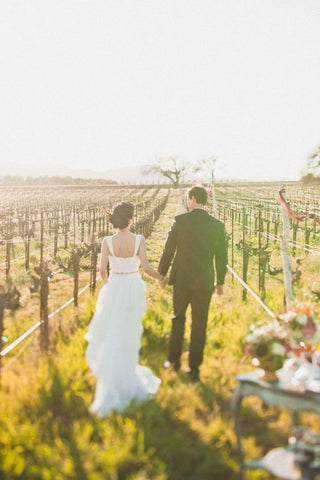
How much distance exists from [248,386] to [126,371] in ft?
4.41

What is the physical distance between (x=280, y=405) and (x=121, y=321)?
1702 mm

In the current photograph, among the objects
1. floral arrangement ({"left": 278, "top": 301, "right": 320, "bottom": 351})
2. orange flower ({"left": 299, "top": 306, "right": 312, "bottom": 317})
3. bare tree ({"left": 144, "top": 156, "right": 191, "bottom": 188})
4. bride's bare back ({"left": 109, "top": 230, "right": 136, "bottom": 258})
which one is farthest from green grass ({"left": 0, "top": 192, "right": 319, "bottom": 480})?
bare tree ({"left": 144, "top": 156, "right": 191, "bottom": 188})

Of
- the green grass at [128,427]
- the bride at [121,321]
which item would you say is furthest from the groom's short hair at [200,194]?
the green grass at [128,427]

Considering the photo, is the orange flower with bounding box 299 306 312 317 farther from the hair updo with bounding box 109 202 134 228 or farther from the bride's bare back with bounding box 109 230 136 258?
the hair updo with bounding box 109 202 134 228

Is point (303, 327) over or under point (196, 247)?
under

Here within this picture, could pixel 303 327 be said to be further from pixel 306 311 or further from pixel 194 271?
pixel 194 271

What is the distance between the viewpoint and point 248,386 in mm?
2922

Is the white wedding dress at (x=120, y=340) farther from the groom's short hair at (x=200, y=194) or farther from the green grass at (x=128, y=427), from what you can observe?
the groom's short hair at (x=200, y=194)

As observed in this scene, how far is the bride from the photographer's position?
3916 millimetres

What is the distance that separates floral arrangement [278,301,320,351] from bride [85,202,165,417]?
126cm

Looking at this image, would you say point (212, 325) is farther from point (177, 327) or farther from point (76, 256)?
point (76, 256)

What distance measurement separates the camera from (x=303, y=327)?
→ 3631 mm

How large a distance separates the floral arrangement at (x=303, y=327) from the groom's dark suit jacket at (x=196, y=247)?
29.4 inches

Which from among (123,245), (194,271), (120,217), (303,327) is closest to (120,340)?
(123,245)
